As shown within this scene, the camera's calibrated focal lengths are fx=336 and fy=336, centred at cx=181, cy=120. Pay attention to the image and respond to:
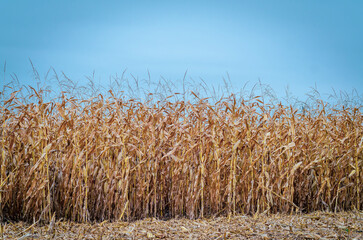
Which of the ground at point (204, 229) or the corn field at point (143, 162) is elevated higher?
the corn field at point (143, 162)

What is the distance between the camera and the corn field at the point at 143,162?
3367 millimetres

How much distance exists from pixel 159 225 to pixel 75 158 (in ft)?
3.53

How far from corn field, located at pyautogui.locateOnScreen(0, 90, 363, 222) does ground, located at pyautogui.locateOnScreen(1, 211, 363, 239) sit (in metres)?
0.14

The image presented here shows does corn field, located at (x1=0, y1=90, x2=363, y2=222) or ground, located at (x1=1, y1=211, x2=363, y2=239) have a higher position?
corn field, located at (x1=0, y1=90, x2=363, y2=222)

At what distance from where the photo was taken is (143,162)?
341 cm

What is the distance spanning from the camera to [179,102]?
376cm

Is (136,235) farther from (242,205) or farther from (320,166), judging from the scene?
(320,166)

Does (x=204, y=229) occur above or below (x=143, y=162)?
below

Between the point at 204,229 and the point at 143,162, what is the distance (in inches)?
34.8

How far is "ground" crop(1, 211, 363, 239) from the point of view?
3.04 meters

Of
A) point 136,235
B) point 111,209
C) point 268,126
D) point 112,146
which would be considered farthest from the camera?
point 268,126

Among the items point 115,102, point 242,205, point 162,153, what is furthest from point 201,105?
point 242,205

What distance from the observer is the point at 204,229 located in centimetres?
321

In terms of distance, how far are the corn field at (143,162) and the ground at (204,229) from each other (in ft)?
0.46
